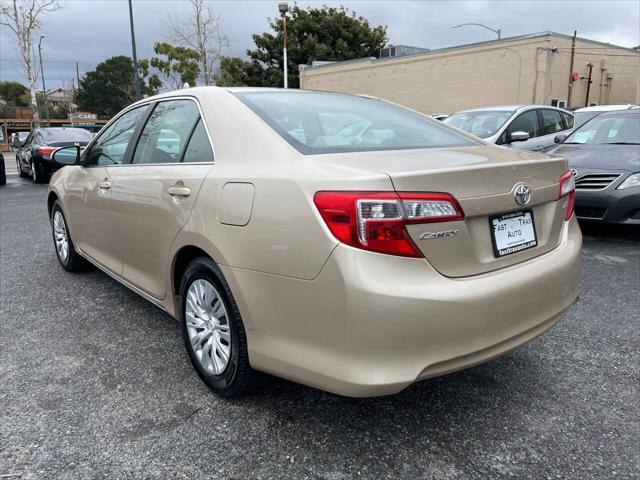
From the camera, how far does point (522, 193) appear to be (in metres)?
2.25

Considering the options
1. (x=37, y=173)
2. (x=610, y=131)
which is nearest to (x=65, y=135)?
(x=37, y=173)

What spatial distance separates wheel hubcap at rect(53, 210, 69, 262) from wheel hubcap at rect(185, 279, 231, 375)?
8.59 feet

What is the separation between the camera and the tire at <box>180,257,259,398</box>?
2371 millimetres

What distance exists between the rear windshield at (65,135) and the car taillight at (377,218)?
42.0ft

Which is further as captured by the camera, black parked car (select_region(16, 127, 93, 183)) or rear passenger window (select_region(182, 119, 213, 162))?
black parked car (select_region(16, 127, 93, 183))

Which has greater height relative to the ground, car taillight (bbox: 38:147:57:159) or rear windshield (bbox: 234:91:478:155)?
rear windshield (bbox: 234:91:478:155)

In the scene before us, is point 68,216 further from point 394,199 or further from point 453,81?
point 453,81

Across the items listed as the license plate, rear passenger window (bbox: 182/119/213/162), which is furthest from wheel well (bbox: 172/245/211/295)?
the license plate

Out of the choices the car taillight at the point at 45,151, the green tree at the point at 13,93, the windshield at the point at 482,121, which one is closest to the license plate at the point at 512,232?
the windshield at the point at 482,121

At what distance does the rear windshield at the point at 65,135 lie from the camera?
1331cm

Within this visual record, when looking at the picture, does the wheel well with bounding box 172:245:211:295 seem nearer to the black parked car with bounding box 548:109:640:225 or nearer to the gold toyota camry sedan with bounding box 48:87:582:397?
the gold toyota camry sedan with bounding box 48:87:582:397

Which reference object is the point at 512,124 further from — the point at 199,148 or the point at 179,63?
the point at 179,63

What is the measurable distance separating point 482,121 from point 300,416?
729 cm

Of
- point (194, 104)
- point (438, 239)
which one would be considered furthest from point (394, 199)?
point (194, 104)
